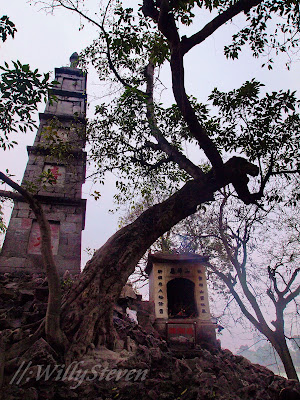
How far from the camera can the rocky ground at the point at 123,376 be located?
3.42 metres

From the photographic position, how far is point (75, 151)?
436 inches

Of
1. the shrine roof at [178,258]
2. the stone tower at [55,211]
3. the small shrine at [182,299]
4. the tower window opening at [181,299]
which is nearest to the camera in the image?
the small shrine at [182,299]

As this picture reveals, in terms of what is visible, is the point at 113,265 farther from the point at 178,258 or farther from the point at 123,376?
the point at 178,258

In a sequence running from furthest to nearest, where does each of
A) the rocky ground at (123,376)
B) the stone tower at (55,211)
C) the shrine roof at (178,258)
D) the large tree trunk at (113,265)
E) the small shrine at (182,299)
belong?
the shrine roof at (178,258) → the stone tower at (55,211) → the small shrine at (182,299) → the large tree trunk at (113,265) → the rocky ground at (123,376)

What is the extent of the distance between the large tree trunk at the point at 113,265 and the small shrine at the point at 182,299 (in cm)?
397

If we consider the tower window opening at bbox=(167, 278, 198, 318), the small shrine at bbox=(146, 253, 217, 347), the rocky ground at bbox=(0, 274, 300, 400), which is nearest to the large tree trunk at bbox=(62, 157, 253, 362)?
the rocky ground at bbox=(0, 274, 300, 400)

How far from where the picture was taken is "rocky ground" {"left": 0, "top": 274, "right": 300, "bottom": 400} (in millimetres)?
3424

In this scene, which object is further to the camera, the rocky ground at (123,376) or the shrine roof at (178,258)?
the shrine roof at (178,258)

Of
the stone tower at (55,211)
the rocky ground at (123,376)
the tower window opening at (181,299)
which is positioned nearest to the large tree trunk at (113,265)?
the rocky ground at (123,376)

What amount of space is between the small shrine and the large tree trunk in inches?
156

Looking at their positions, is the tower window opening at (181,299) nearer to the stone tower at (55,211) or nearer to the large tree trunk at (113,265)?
the stone tower at (55,211)

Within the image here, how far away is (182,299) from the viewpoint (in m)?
10.1

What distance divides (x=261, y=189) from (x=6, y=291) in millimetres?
6441

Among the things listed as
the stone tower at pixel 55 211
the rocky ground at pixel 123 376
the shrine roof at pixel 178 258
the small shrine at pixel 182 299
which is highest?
the stone tower at pixel 55 211
